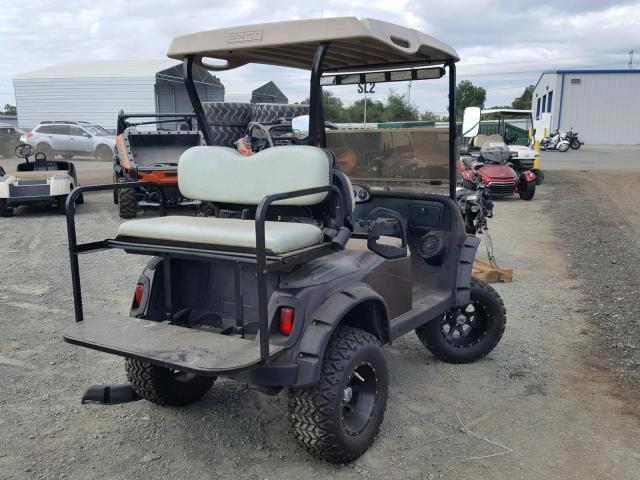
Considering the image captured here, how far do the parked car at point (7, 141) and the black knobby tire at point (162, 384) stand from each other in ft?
82.3

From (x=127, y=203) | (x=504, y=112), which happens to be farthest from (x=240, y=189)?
(x=504, y=112)

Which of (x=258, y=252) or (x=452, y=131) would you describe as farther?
(x=452, y=131)

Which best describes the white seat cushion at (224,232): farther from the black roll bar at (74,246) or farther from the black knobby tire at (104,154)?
the black knobby tire at (104,154)

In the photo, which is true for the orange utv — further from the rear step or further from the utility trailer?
the rear step

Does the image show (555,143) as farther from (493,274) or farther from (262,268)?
(262,268)

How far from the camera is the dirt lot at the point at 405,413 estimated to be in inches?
111

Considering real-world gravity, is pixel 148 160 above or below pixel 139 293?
above

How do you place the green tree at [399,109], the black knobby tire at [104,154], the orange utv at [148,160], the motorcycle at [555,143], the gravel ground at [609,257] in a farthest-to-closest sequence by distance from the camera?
the motorcycle at [555,143] < the black knobby tire at [104,154] < the orange utv at [148,160] < the gravel ground at [609,257] < the green tree at [399,109]

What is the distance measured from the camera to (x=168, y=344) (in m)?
2.56

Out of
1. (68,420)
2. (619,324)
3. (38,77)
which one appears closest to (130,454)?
(68,420)

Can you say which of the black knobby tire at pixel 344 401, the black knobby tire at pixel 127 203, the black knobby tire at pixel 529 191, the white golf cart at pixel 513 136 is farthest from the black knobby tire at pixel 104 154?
the black knobby tire at pixel 344 401

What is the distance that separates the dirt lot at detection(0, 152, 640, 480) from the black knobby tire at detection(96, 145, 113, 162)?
59.9 feet

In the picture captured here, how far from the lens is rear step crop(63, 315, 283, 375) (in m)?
2.35

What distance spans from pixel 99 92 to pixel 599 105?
3121 centimetres
